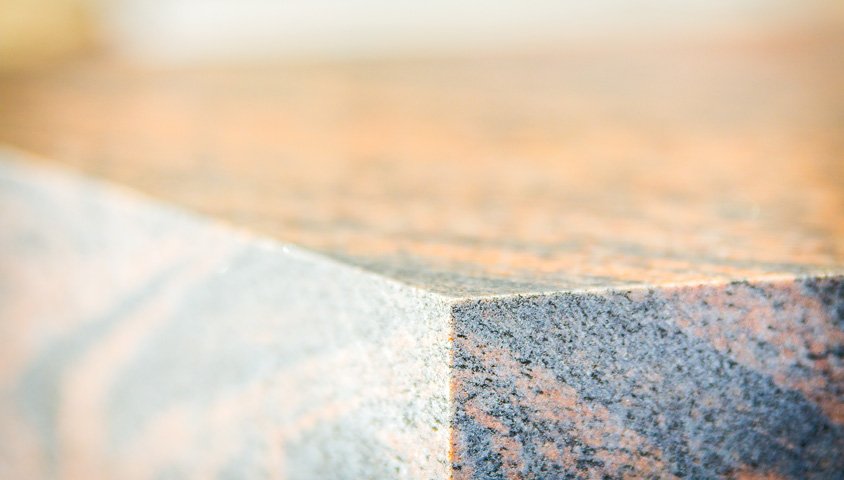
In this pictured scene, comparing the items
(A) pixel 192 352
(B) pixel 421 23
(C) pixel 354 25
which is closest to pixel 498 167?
(A) pixel 192 352

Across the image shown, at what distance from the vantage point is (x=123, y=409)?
512mm

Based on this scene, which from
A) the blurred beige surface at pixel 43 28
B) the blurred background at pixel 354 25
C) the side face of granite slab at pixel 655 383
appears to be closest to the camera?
the side face of granite slab at pixel 655 383

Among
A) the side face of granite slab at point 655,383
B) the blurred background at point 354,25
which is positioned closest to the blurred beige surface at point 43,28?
the blurred background at point 354,25

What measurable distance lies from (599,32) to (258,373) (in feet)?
10.3

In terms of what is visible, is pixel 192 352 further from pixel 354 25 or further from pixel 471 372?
pixel 354 25

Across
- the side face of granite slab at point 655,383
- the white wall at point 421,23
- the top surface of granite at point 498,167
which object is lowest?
the side face of granite slab at point 655,383

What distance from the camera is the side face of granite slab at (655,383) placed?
0.95 feet

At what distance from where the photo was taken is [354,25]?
349cm

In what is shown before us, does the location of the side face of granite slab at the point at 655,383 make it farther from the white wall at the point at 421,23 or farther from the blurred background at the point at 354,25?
the white wall at the point at 421,23

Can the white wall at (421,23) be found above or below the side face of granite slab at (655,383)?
above

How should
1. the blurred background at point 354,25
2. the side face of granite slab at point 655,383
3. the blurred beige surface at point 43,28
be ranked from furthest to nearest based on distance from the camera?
the blurred beige surface at point 43,28 → the blurred background at point 354,25 → the side face of granite slab at point 655,383

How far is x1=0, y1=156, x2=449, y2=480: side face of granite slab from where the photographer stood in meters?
0.32

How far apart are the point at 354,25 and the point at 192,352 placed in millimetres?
3211

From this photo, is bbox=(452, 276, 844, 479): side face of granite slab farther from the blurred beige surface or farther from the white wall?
the blurred beige surface
